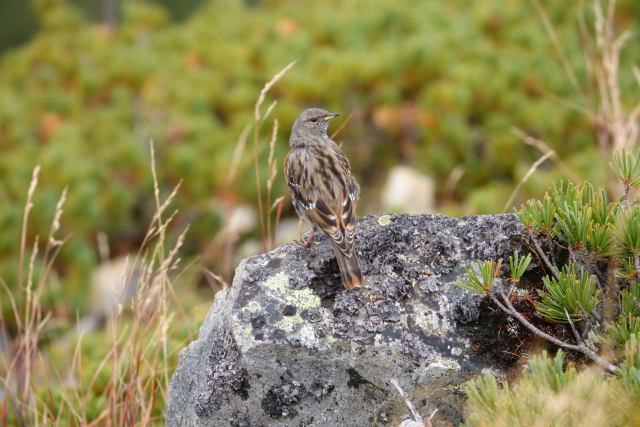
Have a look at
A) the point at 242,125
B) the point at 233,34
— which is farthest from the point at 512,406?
the point at 233,34

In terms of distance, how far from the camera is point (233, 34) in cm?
1188

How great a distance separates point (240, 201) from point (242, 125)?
2.96 feet

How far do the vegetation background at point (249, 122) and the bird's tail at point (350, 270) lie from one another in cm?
277

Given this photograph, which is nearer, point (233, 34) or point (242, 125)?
point (242, 125)

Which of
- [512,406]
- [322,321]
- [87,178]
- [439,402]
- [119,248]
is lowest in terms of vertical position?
[119,248]

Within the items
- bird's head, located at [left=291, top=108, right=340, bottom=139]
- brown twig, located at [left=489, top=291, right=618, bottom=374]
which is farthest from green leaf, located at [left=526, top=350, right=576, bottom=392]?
bird's head, located at [left=291, top=108, right=340, bottom=139]

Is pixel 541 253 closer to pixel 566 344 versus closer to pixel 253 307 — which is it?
pixel 566 344

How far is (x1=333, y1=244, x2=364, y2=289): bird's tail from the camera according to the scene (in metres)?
2.70

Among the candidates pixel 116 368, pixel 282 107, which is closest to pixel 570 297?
pixel 116 368

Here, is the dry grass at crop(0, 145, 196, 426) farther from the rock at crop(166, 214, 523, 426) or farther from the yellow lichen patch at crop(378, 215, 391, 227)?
the yellow lichen patch at crop(378, 215, 391, 227)

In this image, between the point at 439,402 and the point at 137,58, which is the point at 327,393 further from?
the point at 137,58

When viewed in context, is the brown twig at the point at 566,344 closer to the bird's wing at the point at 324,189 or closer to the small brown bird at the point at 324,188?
the small brown bird at the point at 324,188

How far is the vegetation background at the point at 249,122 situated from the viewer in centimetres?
725

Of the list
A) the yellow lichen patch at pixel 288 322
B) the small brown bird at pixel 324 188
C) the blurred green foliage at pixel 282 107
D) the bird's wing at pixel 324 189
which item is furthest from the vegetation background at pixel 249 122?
the yellow lichen patch at pixel 288 322
